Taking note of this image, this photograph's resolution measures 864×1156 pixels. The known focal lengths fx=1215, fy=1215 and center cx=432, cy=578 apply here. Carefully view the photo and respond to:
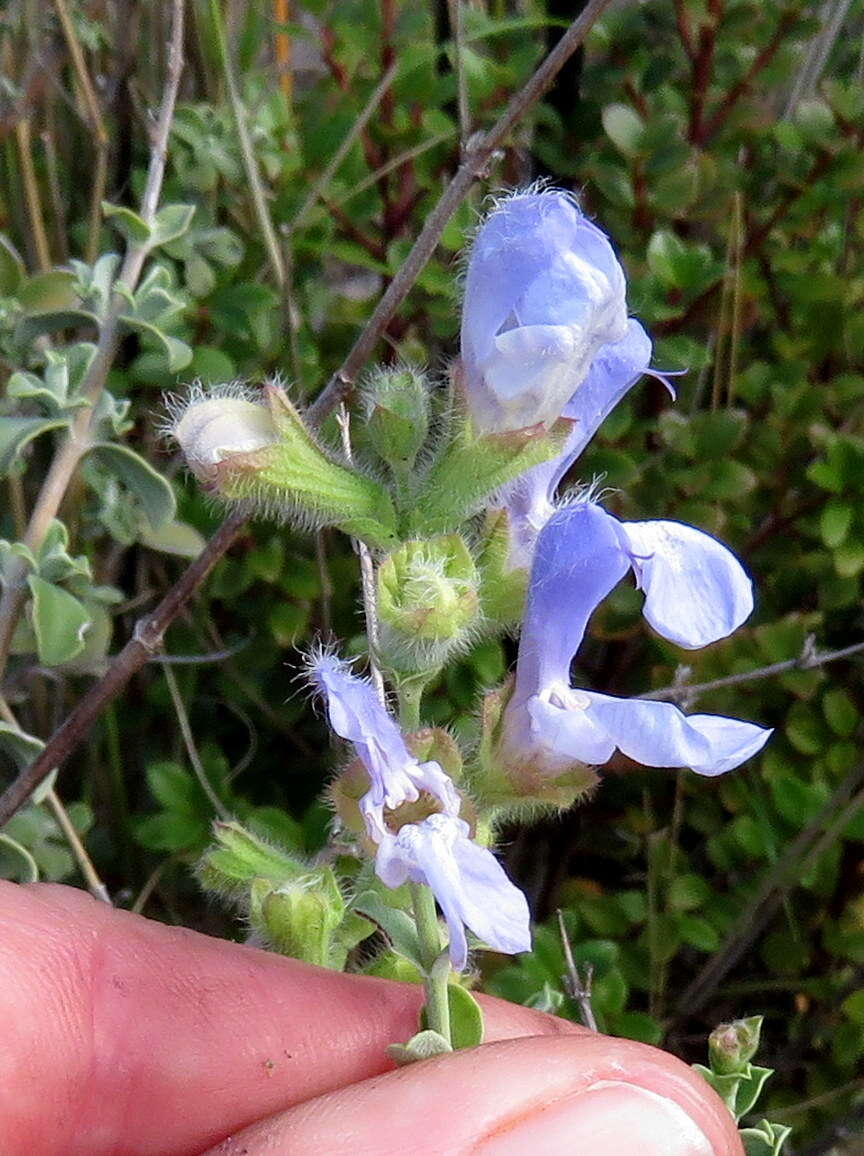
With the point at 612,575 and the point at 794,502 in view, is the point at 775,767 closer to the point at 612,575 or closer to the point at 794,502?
the point at 794,502

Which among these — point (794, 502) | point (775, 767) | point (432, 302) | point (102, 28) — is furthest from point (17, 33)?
point (775, 767)

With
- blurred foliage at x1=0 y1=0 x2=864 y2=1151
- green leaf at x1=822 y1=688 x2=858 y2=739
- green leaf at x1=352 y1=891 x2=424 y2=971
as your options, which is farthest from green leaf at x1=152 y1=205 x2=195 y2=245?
green leaf at x1=822 y1=688 x2=858 y2=739

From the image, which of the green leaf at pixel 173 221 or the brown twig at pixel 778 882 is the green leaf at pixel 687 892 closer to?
the brown twig at pixel 778 882

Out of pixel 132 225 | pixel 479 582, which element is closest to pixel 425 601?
pixel 479 582

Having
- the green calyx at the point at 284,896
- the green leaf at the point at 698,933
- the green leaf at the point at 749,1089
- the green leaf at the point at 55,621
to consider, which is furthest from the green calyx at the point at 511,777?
the green leaf at the point at 698,933

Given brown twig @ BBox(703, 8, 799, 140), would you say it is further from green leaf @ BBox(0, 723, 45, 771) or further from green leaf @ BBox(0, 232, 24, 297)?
green leaf @ BBox(0, 723, 45, 771)

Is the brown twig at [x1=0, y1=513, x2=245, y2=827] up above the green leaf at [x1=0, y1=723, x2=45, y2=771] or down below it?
above
